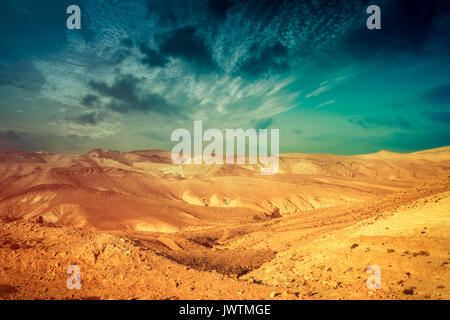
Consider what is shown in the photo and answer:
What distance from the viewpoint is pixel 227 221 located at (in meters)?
37.4

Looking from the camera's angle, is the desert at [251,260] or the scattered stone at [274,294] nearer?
the scattered stone at [274,294]

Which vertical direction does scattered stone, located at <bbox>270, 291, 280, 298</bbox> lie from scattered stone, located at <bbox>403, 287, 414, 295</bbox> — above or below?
below

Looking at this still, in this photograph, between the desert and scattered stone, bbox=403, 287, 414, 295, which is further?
the desert

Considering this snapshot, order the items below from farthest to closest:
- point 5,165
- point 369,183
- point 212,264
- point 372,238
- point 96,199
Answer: point 5,165
point 369,183
point 96,199
point 212,264
point 372,238

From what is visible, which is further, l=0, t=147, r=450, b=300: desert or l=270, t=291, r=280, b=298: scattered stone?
l=0, t=147, r=450, b=300: desert

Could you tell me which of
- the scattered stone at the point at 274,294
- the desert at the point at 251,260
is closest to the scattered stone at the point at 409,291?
the desert at the point at 251,260

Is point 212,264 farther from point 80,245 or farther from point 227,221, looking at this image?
point 227,221

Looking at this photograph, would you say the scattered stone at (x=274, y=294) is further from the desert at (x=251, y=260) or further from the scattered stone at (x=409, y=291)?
the scattered stone at (x=409, y=291)

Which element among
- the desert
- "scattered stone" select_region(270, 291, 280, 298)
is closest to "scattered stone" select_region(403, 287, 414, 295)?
the desert

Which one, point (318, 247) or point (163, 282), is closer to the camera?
point (163, 282)

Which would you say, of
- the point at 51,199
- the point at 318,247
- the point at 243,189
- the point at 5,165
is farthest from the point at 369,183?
the point at 5,165

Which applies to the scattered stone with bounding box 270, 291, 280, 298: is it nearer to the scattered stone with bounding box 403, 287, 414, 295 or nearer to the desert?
the desert

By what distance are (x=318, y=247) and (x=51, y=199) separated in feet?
145

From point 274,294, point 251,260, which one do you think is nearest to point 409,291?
point 274,294
